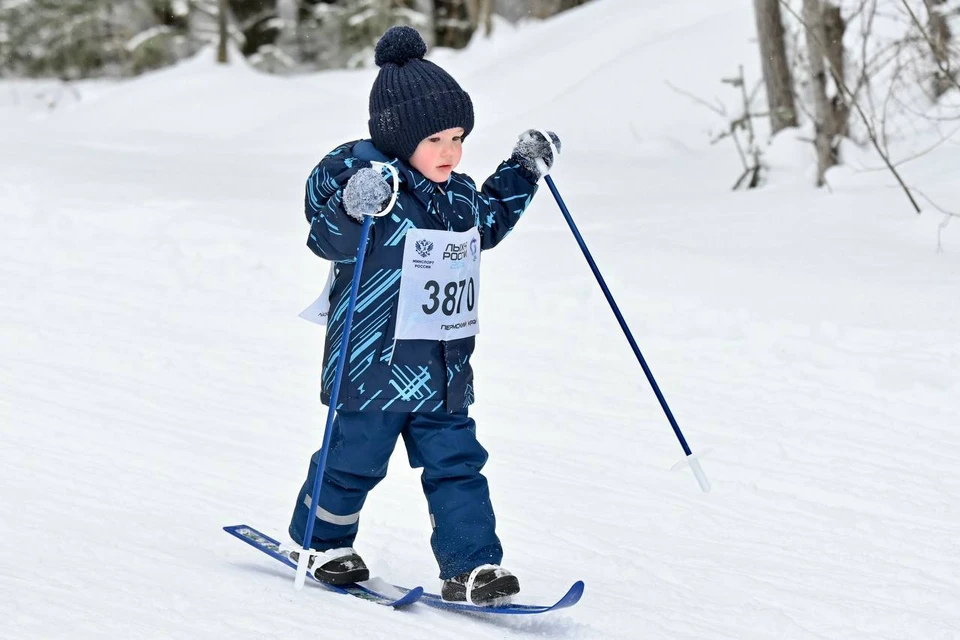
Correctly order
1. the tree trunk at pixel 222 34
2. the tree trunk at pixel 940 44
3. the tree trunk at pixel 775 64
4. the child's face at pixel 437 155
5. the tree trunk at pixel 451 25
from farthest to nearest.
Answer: the tree trunk at pixel 451 25, the tree trunk at pixel 222 34, the tree trunk at pixel 775 64, the tree trunk at pixel 940 44, the child's face at pixel 437 155

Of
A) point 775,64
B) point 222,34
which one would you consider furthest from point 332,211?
point 222,34

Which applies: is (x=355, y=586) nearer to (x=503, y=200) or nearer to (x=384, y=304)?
(x=384, y=304)

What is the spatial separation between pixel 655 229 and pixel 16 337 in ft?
12.2

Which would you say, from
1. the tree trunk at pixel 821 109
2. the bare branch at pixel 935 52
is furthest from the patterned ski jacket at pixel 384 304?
the tree trunk at pixel 821 109

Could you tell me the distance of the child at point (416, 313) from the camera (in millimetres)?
2867

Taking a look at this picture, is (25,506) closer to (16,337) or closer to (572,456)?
(572,456)

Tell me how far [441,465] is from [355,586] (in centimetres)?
40

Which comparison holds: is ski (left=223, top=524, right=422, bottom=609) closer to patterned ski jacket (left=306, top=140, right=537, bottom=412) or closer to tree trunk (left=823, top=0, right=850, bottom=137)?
patterned ski jacket (left=306, top=140, right=537, bottom=412)

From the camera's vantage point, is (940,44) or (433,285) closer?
(433,285)

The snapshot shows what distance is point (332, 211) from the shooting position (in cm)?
281

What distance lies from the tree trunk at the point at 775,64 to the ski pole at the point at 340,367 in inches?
276

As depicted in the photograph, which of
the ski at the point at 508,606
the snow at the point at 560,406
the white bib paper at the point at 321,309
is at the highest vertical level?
the white bib paper at the point at 321,309

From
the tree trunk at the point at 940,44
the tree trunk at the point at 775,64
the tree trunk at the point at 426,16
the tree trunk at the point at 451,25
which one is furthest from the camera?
the tree trunk at the point at 426,16

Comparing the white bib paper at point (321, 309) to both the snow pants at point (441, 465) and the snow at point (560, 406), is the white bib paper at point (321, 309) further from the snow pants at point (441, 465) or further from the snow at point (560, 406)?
the snow at point (560, 406)
